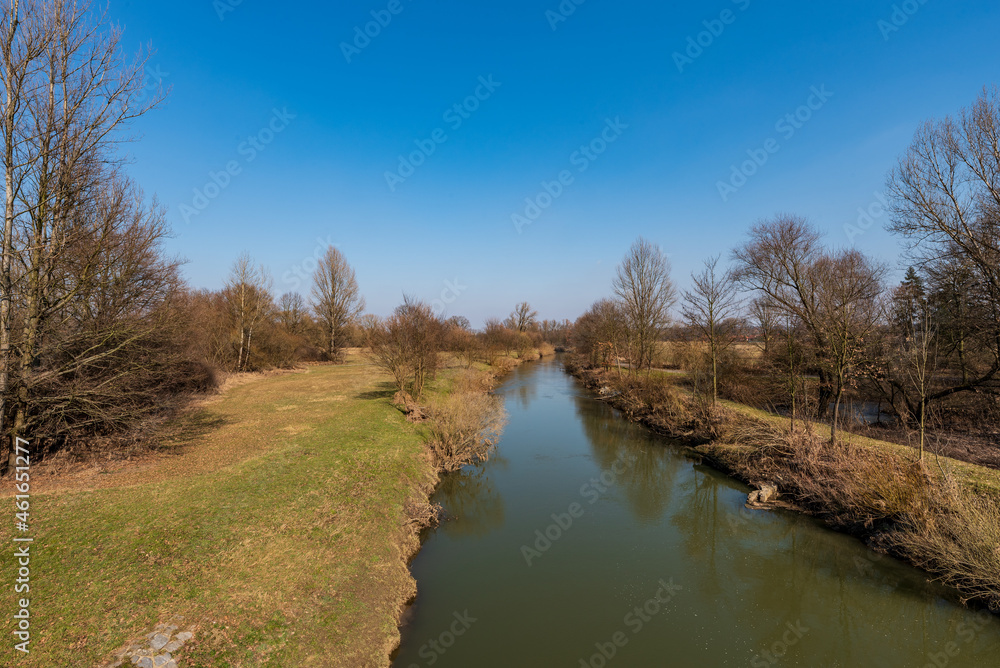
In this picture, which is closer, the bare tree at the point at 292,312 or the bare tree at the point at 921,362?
the bare tree at the point at 921,362

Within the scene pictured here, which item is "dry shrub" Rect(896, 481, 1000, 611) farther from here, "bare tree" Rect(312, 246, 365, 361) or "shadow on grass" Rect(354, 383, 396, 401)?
"bare tree" Rect(312, 246, 365, 361)

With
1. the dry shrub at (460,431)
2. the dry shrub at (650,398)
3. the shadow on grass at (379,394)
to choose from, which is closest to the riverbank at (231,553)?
the dry shrub at (460,431)

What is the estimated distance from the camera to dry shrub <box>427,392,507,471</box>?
1377cm

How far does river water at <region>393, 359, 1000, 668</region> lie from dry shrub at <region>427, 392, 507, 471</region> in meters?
1.07

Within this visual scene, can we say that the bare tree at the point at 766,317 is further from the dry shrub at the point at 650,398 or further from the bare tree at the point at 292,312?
the bare tree at the point at 292,312

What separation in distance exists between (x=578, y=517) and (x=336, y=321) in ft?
120

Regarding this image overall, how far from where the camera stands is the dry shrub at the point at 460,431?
1377cm

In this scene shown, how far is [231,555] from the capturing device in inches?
256

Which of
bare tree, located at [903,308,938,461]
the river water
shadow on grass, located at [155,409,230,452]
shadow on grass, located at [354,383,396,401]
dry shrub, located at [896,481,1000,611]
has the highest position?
bare tree, located at [903,308,938,461]

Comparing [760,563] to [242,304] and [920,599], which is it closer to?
[920,599]

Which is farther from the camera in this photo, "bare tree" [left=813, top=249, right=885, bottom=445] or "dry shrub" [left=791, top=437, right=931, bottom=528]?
"bare tree" [left=813, top=249, right=885, bottom=445]

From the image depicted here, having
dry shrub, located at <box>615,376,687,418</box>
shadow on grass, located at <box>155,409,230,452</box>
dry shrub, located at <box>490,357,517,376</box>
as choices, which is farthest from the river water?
dry shrub, located at <box>490,357,517,376</box>

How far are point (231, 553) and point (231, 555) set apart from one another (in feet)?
0.19

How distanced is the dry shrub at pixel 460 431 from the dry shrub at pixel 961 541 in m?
11.1
